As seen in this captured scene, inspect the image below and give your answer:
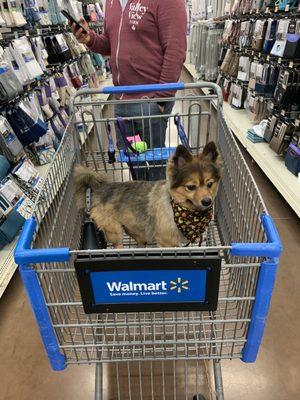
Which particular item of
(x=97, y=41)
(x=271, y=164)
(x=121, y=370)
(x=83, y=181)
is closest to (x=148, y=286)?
(x=83, y=181)

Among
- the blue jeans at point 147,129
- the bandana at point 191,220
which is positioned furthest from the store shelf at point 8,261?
the bandana at point 191,220

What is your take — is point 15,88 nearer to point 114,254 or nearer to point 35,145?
point 35,145

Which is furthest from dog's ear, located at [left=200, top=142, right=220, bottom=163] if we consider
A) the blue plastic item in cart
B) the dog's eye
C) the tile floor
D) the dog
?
the tile floor

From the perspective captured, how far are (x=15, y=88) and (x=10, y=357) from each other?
205 centimetres

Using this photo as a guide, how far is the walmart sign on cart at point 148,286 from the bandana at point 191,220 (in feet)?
1.95

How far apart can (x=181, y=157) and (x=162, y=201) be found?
31 centimetres

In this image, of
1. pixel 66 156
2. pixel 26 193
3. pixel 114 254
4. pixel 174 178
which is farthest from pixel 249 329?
pixel 26 193

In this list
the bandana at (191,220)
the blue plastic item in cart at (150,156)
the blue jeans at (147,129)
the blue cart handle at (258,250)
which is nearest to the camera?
the blue cart handle at (258,250)

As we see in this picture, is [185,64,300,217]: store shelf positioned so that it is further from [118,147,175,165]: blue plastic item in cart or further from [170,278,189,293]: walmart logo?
[170,278,189,293]: walmart logo

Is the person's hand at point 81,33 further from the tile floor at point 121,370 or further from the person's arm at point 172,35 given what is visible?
the tile floor at point 121,370

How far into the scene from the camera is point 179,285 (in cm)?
85

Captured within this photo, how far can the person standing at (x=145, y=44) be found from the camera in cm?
189

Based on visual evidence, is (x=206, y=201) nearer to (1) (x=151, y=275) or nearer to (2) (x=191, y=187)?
(2) (x=191, y=187)

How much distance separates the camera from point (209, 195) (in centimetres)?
138
